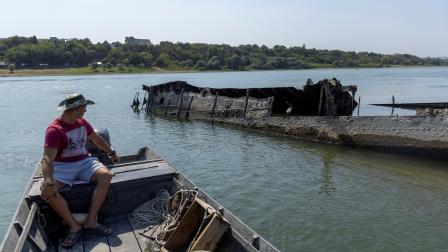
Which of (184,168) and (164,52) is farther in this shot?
(164,52)

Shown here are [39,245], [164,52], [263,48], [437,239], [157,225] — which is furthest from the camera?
[263,48]

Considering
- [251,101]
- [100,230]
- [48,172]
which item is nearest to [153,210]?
[100,230]

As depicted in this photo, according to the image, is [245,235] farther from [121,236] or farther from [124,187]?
[124,187]

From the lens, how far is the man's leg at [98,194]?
6836 mm

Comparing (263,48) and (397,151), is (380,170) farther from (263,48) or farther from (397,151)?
(263,48)

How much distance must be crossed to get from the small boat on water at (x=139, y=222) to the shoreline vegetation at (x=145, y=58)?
121 metres

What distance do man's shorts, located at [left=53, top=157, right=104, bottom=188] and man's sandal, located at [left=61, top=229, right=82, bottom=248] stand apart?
811 mm

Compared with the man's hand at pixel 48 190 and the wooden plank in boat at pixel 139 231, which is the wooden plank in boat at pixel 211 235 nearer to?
the wooden plank in boat at pixel 139 231

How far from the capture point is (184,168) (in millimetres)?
16266

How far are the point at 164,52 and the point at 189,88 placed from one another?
118104 mm

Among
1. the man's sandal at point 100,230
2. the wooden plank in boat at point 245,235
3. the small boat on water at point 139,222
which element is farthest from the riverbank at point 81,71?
the wooden plank in boat at point 245,235

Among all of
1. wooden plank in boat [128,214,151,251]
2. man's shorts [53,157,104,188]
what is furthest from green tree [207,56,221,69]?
man's shorts [53,157,104,188]

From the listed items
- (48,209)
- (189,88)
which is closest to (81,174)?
(48,209)

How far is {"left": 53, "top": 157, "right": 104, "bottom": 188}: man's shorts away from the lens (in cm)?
687
